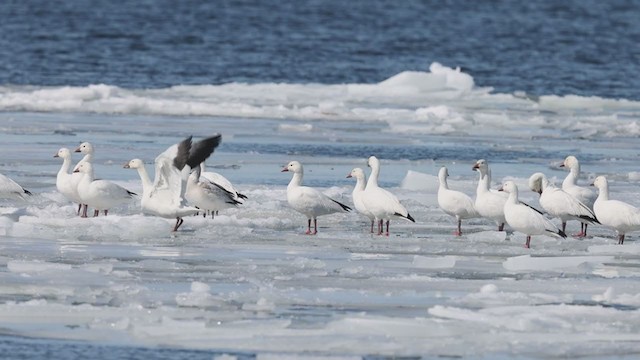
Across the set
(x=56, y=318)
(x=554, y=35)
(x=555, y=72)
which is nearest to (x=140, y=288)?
(x=56, y=318)

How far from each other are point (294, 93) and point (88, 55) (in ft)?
48.0

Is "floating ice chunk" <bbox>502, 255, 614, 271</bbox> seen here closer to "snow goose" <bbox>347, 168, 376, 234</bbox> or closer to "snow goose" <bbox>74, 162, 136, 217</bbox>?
"snow goose" <bbox>347, 168, 376, 234</bbox>

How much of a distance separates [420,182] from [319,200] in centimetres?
316

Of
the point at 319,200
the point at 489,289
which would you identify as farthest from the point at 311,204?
the point at 489,289

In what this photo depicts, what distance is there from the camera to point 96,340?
9.10 m

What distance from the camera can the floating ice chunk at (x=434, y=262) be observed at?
11797 mm

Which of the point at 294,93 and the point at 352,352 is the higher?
the point at 294,93

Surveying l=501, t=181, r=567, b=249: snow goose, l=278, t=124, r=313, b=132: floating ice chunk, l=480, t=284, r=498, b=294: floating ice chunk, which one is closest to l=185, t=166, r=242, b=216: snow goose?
l=501, t=181, r=567, b=249: snow goose

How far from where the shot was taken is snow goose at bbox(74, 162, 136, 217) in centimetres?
1415

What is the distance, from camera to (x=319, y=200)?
1399cm

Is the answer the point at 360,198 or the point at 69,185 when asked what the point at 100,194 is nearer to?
the point at 69,185

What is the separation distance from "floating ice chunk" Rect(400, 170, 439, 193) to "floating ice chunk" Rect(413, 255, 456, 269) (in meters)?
4.61

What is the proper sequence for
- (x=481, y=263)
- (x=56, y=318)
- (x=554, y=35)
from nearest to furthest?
(x=56, y=318), (x=481, y=263), (x=554, y=35)

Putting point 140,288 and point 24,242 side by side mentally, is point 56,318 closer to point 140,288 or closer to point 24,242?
point 140,288
